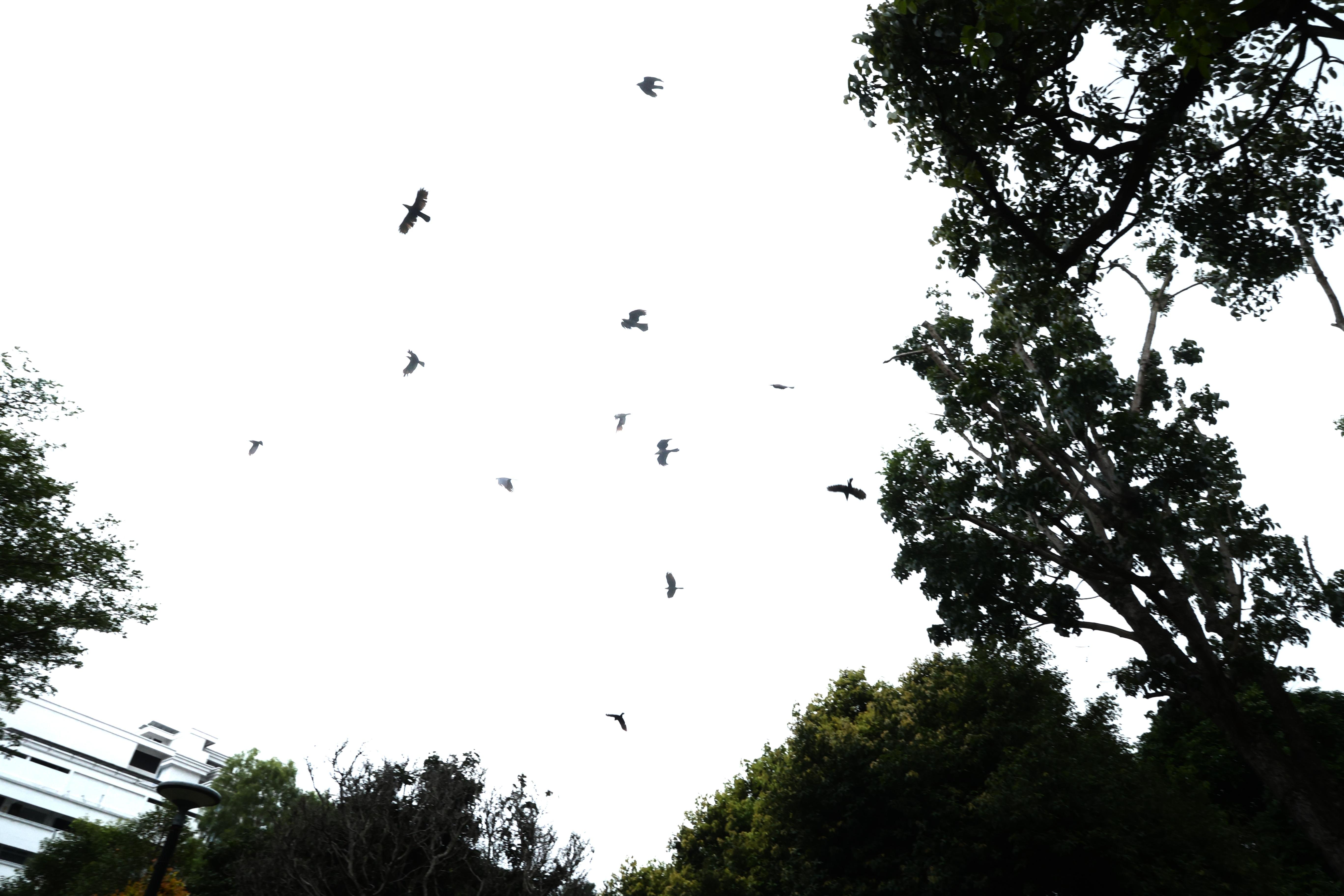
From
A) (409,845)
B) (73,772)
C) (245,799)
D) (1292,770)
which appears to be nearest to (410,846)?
(409,845)

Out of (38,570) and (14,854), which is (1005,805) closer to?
(38,570)

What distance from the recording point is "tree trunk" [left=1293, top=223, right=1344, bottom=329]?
11.8m

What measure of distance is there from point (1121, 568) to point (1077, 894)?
6974 millimetres

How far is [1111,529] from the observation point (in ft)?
44.8

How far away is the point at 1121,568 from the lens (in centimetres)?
1285

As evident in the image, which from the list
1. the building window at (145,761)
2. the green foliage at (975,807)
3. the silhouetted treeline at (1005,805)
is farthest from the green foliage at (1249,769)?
the building window at (145,761)

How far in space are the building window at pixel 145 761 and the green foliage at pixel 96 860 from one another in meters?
30.5

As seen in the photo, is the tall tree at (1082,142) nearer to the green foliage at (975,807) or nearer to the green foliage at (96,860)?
the green foliage at (975,807)

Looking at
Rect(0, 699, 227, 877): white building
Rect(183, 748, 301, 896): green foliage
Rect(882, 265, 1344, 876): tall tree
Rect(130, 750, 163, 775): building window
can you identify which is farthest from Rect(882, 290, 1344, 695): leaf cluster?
Rect(130, 750, 163, 775): building window

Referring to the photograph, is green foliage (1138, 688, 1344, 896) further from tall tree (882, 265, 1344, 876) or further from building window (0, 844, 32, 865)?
building window (0, 844, 32, 865)

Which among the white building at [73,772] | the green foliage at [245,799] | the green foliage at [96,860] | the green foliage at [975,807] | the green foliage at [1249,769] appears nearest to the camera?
the green foliage at [975,807]

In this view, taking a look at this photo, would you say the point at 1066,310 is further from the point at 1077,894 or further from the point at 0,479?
the point at 0,479

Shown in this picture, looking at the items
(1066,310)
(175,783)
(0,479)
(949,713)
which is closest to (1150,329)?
(1066,310)

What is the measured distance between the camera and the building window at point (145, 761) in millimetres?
57969
